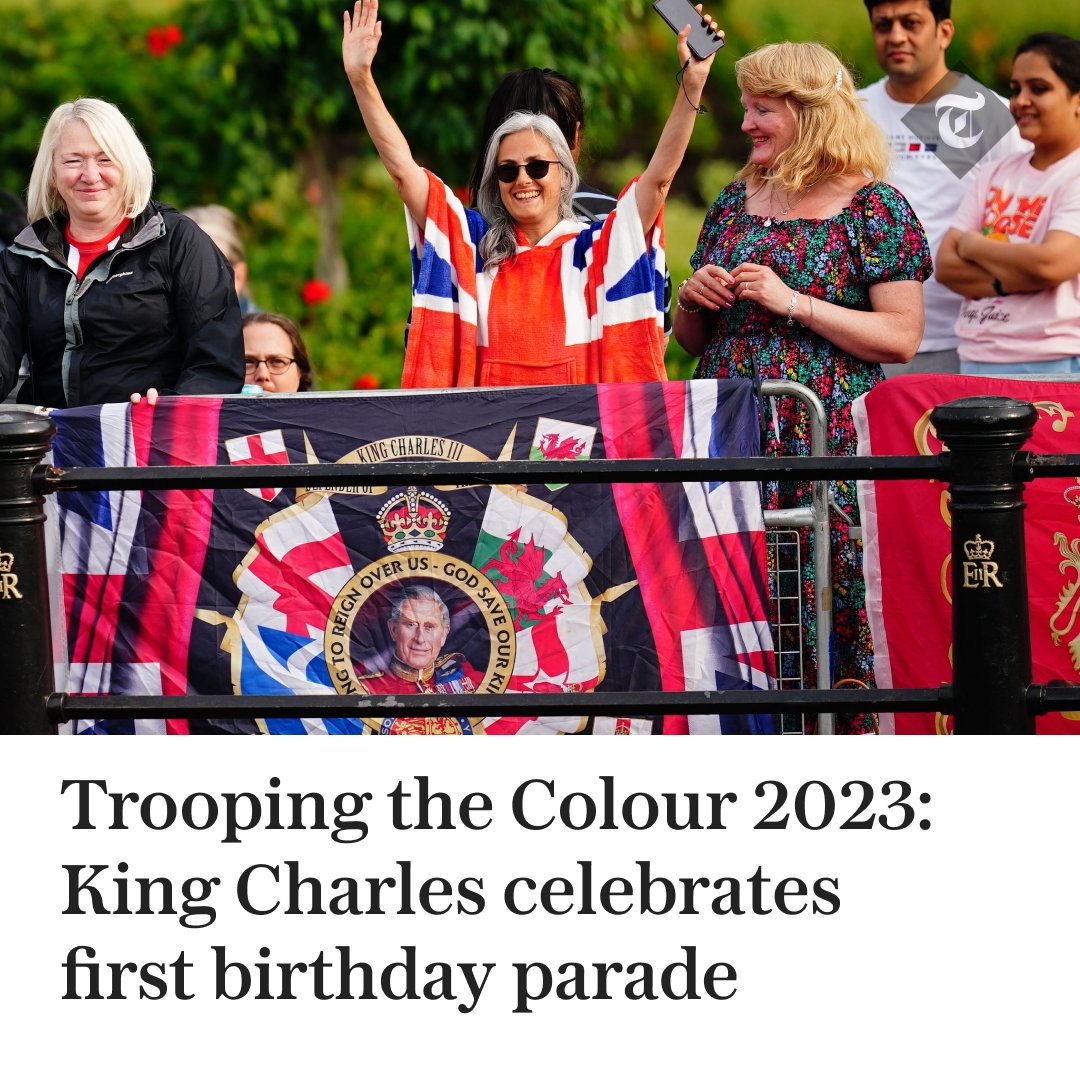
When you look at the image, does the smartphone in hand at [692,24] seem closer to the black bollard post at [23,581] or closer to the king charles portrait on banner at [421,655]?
the king charles portrait on banner at [421,655]

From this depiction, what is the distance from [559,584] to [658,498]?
32 cm

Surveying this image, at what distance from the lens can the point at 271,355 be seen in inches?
231

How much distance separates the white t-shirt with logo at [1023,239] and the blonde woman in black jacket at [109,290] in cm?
233

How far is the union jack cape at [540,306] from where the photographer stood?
488cm

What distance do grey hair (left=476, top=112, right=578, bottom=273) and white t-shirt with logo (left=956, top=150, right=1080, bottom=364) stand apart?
143 cm

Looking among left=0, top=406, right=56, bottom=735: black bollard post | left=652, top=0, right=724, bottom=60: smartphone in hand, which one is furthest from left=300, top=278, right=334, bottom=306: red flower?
left=0, top=406, right=56, bottom=735: black bollard post

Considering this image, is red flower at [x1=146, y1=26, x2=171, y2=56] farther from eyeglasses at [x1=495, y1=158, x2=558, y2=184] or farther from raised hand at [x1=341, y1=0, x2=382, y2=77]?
eyeglasses at [x1=495, y1=158, x2=558, y2=184]

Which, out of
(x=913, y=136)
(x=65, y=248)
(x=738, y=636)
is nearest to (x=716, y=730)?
(x=738, y=636)

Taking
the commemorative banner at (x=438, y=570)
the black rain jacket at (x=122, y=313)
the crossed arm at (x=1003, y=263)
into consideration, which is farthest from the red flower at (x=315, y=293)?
the commemorative banner at (x=438, y=570)

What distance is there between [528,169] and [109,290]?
116cm

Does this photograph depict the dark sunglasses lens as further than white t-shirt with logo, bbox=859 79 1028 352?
No

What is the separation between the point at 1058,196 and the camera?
561 centimetres

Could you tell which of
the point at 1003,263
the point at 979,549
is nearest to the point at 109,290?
the point at 979,549

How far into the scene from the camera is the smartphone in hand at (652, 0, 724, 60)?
4.77 meters
